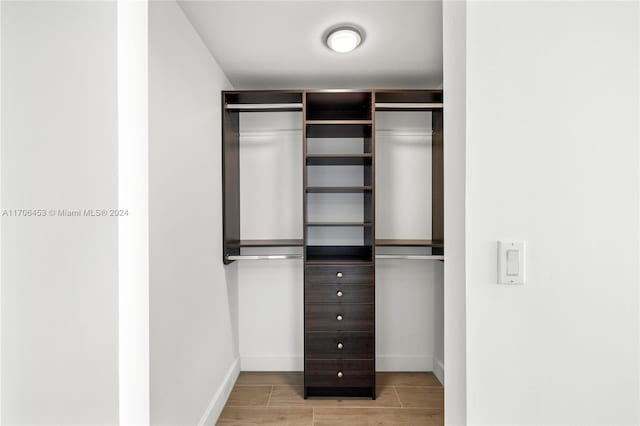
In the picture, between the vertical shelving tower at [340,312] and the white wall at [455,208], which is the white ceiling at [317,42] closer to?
the vertical shelving tower at [340,312]

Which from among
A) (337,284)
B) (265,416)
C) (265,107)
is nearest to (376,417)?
(265,416)

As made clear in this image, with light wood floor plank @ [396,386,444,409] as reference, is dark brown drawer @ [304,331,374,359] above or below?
above

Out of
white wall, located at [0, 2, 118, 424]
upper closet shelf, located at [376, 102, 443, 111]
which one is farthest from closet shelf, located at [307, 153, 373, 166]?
white wall, located at [0, 2, 118, 424]

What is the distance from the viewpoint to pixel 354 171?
2.96 meters

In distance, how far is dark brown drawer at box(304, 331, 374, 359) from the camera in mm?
2514

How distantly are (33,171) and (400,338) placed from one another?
2.72 meters

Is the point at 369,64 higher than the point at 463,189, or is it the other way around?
the point at 369,64

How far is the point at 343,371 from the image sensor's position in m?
2.51

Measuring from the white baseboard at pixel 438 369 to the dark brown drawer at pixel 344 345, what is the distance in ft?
2.11
